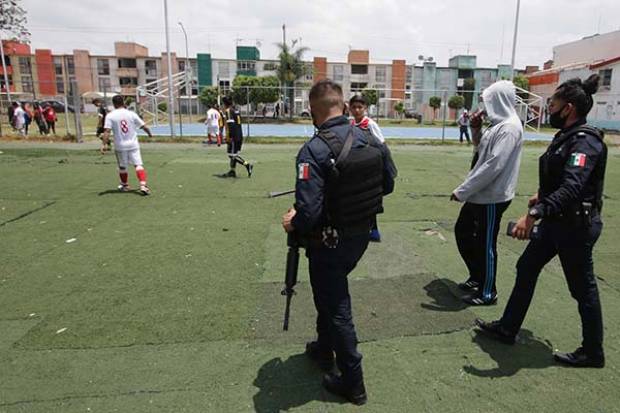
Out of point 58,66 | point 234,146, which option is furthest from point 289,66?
point 58,66

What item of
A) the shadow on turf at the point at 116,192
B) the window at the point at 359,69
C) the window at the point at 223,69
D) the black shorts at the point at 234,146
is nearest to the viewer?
the shadow on turf at the point at 116,192

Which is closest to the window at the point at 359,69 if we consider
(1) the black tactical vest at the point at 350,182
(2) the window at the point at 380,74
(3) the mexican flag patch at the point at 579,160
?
(2) the window at the point at 380,74

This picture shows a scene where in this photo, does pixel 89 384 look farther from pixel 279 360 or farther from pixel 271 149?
pixel 271 149

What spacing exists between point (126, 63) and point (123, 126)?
78.0m

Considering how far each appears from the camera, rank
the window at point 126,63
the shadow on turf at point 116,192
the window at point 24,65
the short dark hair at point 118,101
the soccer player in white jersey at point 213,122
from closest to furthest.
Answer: the short dark hair at point 118,101 → the shadow on turf at point 116,192 → the soccer player in white jersey at point 213,122 → the window at point 24,65 → the window at point 126,63

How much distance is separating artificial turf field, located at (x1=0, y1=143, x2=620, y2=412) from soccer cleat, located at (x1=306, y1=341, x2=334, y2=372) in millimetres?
63

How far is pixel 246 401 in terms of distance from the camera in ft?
8.93

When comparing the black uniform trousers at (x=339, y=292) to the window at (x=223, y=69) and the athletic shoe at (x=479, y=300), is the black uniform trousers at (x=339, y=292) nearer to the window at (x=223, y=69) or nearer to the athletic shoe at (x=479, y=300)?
the athletic shoe at (x=479, y=300)

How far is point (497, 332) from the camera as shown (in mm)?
3447

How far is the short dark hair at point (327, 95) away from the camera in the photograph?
2568mm

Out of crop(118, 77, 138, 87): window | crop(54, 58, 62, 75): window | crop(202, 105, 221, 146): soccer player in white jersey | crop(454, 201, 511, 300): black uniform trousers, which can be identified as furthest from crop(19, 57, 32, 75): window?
crop(454, 201, 511, 300): black uniform trousers

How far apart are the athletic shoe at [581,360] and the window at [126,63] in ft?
278

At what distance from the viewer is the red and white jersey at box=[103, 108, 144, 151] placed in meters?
8.29

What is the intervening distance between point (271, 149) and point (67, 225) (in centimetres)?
1164
